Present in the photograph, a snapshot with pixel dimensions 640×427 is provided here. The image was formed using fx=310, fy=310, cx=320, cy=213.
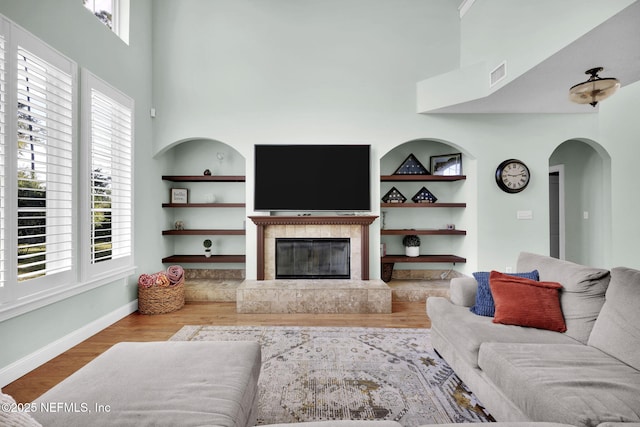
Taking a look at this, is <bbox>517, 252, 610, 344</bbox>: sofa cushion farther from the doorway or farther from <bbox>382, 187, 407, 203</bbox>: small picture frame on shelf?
the doorway

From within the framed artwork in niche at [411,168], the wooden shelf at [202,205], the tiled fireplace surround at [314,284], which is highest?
the framed artwork in niche at [411,168]

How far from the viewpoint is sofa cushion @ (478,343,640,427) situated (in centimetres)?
118

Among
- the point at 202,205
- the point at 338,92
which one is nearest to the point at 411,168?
the point at 338,92

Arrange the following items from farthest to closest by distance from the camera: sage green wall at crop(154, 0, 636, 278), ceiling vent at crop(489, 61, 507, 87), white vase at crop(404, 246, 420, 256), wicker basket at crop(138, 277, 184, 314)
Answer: white vase at crop(404, 246, 420, 256), sage green wall at crop(154, 0, 636, 278), wicker basket at crop(138, 277, 184, 314), ceiling vent at crop(489, 61, 507, 87)

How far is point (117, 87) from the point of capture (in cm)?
336

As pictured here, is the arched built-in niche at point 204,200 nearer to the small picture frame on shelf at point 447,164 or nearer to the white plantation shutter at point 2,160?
the white plantation shutter at point 2,160

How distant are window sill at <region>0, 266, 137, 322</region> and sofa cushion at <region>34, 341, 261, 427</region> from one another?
1.16 m

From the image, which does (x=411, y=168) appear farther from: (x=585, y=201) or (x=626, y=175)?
(x=585, y=201)

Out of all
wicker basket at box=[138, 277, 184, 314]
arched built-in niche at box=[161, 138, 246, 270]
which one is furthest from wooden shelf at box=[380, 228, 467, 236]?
wicker basket at box=[138, 277, 184, 314]

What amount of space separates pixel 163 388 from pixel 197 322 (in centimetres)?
227

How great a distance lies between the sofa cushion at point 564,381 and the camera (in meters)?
1.18

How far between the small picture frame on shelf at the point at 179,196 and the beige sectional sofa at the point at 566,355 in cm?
372

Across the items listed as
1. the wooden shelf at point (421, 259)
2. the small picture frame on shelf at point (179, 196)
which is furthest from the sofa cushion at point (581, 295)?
the small picture frame on shelf at point (179, 196)

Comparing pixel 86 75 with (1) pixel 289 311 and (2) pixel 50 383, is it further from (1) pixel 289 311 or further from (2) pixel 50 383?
(1) pixel 289 311
